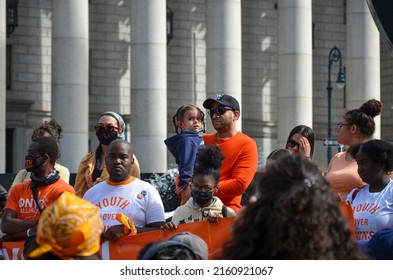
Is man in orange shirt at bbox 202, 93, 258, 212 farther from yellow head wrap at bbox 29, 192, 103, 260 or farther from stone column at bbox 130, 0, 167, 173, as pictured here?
stone column at bbox 130, 0, 167, 173

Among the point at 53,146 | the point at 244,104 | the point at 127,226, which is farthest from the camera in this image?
the point at 244,104

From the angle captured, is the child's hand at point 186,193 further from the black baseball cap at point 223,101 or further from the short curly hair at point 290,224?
the short curly hair at point 290,224

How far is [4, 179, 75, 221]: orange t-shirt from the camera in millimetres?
10414

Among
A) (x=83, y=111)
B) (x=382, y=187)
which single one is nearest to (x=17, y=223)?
(x=382, y=187)

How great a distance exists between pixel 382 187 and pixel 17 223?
3.12m

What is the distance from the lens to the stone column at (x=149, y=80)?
43.1m

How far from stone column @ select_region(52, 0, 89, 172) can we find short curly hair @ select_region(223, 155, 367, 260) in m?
36.6

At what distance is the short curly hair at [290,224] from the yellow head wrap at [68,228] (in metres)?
0.78

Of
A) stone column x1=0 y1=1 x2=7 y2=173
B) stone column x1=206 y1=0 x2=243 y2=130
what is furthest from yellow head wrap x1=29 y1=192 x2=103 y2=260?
stone column x1=206 y1=0 x2=243 y2=130

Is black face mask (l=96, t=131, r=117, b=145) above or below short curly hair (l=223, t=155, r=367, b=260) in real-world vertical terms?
above

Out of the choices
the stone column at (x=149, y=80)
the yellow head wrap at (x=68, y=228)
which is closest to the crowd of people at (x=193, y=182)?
the yellow head wrap at (x=68, y=228)

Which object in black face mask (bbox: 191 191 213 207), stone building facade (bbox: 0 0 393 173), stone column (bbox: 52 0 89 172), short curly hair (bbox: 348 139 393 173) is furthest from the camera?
stone building facade (bbox: 0 0 393 173)

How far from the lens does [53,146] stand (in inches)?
427
